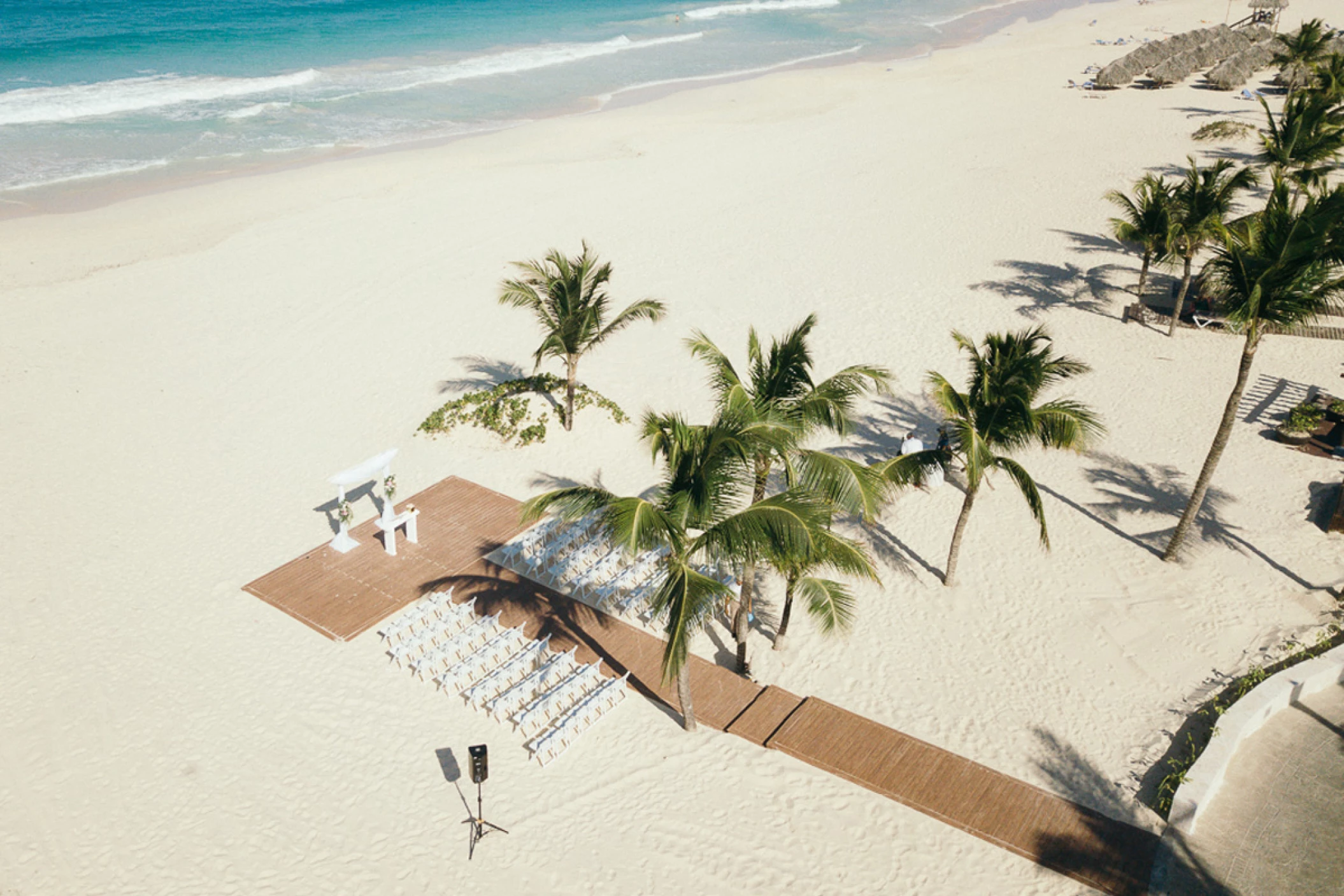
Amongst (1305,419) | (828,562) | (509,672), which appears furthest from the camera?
(1305,419)

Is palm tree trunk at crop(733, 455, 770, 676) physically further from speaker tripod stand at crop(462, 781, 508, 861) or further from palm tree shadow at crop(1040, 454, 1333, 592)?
palm tree shadow at crop(1040, 454, 1333, 592)

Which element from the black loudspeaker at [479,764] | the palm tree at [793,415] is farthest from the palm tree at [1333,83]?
the black loudspeaker at [479,764]

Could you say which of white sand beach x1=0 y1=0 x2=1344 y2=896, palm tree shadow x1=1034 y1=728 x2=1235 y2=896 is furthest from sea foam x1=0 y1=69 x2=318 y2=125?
palm tree shadow x1=1034 y1=728 x2=1235 y2=896

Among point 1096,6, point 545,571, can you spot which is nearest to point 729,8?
point 1096,6

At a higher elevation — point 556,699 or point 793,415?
point 793,415

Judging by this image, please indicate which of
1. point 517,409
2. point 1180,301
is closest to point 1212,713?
point 517,409

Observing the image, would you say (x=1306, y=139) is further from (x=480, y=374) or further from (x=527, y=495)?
(x=527, y=495)
